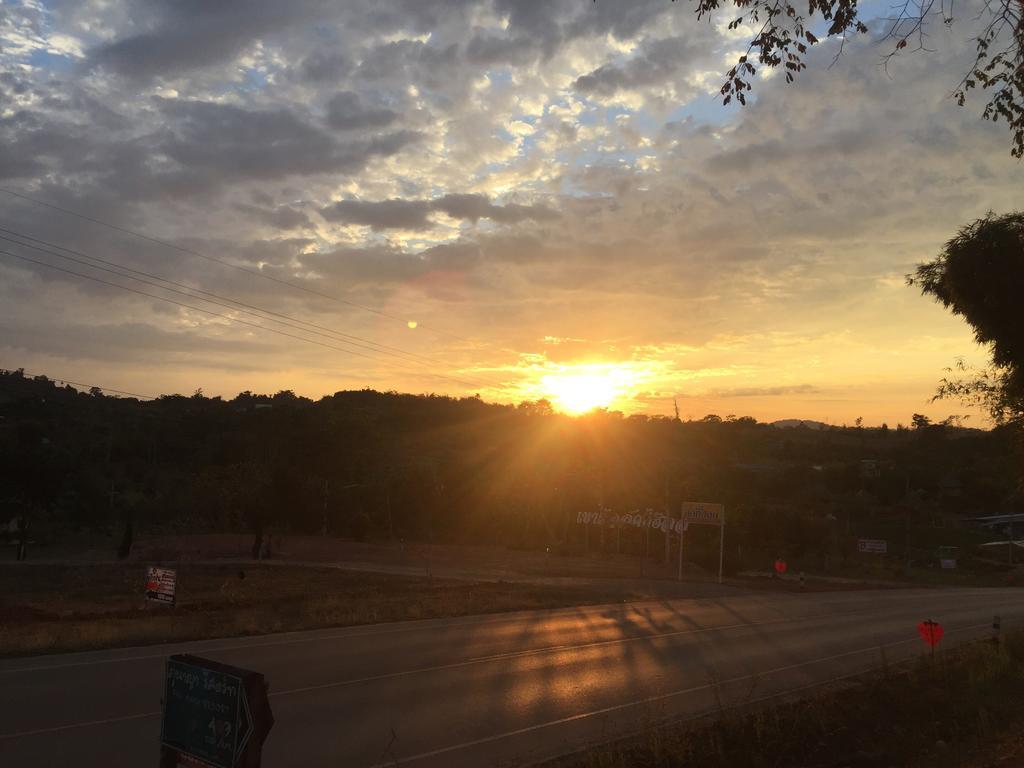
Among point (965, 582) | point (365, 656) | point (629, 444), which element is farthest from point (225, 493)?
point (629, 444)

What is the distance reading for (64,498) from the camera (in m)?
57.7

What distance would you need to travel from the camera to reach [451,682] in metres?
13.1

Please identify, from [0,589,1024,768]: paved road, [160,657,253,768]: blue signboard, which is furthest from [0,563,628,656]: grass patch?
[160,657,253,768]: blue signboard

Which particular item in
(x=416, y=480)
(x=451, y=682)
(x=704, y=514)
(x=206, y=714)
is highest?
(x=416, y=480)

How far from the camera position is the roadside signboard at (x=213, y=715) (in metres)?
4.77

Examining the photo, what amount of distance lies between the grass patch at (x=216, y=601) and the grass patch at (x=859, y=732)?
11.2m

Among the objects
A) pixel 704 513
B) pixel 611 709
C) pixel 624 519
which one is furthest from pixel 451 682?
pixel 624 519

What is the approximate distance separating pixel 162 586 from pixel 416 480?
1824 inches

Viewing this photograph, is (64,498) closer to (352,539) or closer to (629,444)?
(352,539)

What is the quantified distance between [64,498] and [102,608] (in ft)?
124

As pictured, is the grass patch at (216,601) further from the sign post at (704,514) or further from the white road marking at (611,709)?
the white road marking at (611,709)

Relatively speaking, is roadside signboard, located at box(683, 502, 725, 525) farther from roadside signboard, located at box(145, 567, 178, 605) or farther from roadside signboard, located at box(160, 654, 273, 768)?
roadside signboard, located at box(160, 654, 273, 768)

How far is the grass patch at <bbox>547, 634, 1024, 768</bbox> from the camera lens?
336 inches

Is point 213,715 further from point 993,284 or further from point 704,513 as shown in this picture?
point 704,513
